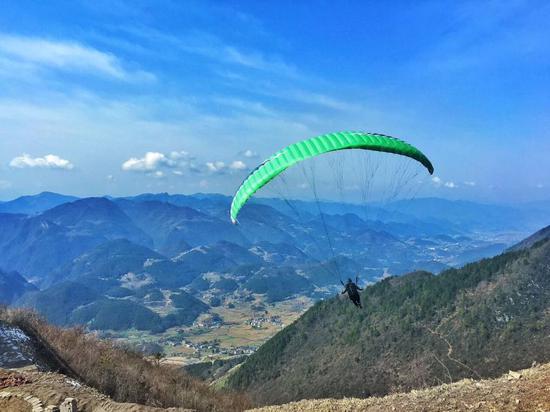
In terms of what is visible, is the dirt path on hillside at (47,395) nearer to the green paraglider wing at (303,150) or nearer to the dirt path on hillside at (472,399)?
the dirt path on hillside at (472,399)

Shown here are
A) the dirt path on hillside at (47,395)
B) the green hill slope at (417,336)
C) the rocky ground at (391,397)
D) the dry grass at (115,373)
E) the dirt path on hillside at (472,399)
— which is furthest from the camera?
the green hill slope at (417,336)

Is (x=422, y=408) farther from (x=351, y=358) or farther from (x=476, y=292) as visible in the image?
(x=476, y=292)

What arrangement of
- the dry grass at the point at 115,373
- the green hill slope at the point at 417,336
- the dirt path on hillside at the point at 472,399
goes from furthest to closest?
the green hill slope at the point at 417,336, the dry grass at the point at 115,373, the dirt path on hillside at the point at 472,399

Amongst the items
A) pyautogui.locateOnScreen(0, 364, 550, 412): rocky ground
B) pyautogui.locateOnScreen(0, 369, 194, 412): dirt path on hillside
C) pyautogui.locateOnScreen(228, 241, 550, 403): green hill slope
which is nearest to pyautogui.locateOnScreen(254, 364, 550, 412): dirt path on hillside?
pyautogui.locateOnScreen(0, 364, 550, 412): rocky ground

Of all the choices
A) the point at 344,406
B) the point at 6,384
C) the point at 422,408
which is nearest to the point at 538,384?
the point at 422,408

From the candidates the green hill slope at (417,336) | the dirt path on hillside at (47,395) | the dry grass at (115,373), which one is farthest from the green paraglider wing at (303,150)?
the green hill slope at (417,336)

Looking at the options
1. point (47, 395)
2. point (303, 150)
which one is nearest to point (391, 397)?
point (303, 150)

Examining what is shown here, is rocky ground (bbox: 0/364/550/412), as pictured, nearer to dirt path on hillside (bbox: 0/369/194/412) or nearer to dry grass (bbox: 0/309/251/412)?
dirt path on hillside (bbox: 0/369/194/412)
